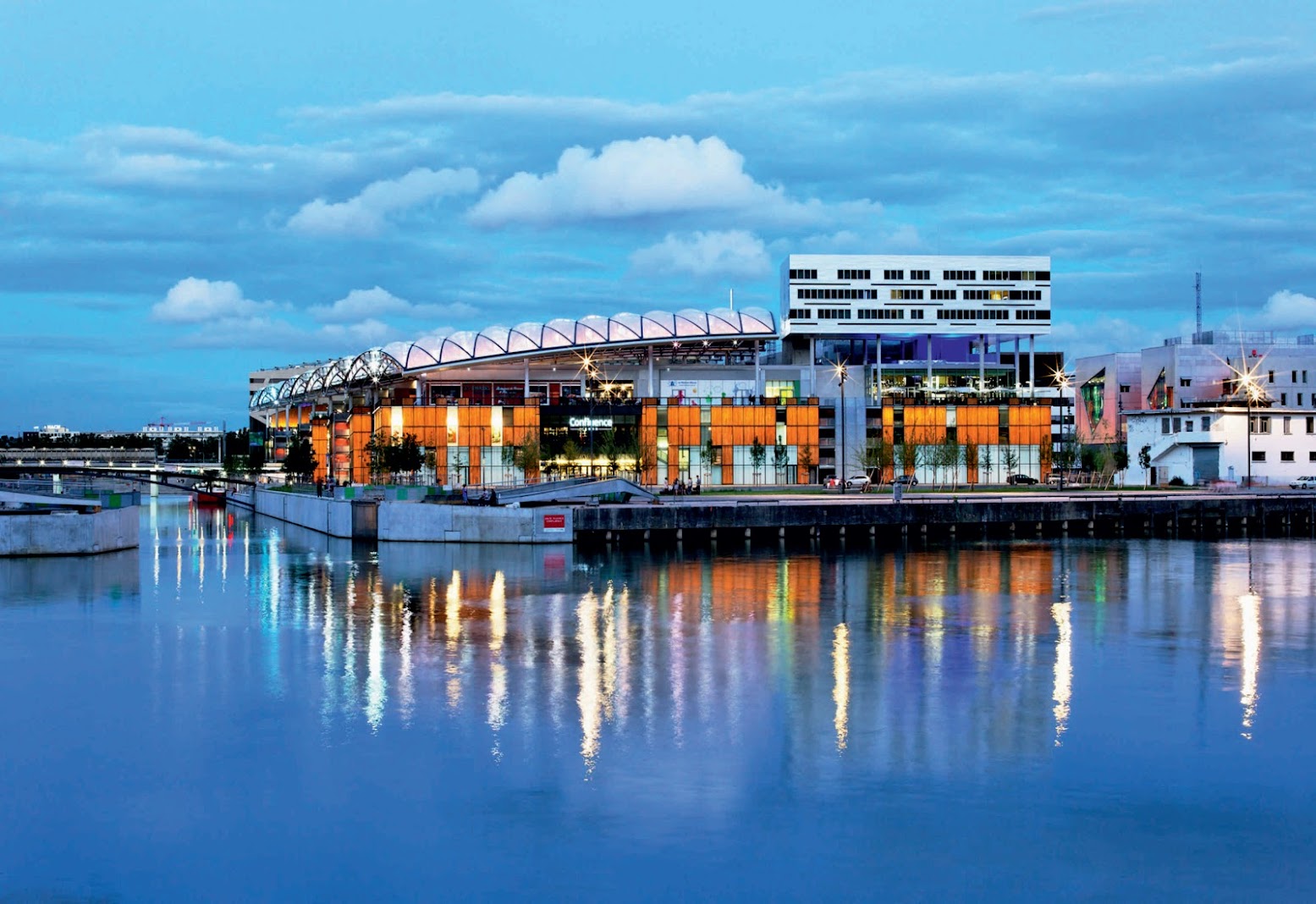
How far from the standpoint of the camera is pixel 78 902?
68.5 feet

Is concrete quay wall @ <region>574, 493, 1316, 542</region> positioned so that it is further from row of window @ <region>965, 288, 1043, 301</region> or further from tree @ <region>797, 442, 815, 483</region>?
row of window @ <region>965, 288, 1043, 301</region>

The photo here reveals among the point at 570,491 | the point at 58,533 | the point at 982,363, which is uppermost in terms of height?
the point at 982,363

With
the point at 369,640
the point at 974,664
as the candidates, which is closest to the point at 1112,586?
the point at 974,664

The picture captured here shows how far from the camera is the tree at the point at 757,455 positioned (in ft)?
422

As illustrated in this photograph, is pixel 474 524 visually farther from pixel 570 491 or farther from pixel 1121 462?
pixel 1121 462

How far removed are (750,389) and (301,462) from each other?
188 feet

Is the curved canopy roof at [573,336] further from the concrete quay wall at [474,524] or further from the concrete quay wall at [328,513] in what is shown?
the concrete quay wall at [474,524]

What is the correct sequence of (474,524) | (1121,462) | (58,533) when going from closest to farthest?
(58,533), (474,524), (1121,462)

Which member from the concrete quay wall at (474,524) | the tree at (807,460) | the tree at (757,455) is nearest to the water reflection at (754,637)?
the concrete quay wall at (474,524)

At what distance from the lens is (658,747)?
94.3 ft

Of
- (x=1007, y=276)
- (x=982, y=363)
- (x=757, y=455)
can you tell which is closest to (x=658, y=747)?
(x=757, y=455)

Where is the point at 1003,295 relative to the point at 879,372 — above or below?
above

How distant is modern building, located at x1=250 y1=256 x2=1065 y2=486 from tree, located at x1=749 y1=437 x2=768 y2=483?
0.51ft

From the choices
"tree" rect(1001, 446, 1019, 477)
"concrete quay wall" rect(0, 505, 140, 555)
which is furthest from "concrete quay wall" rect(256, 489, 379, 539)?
"tree" rect(1001, 446, 1019, 477)
